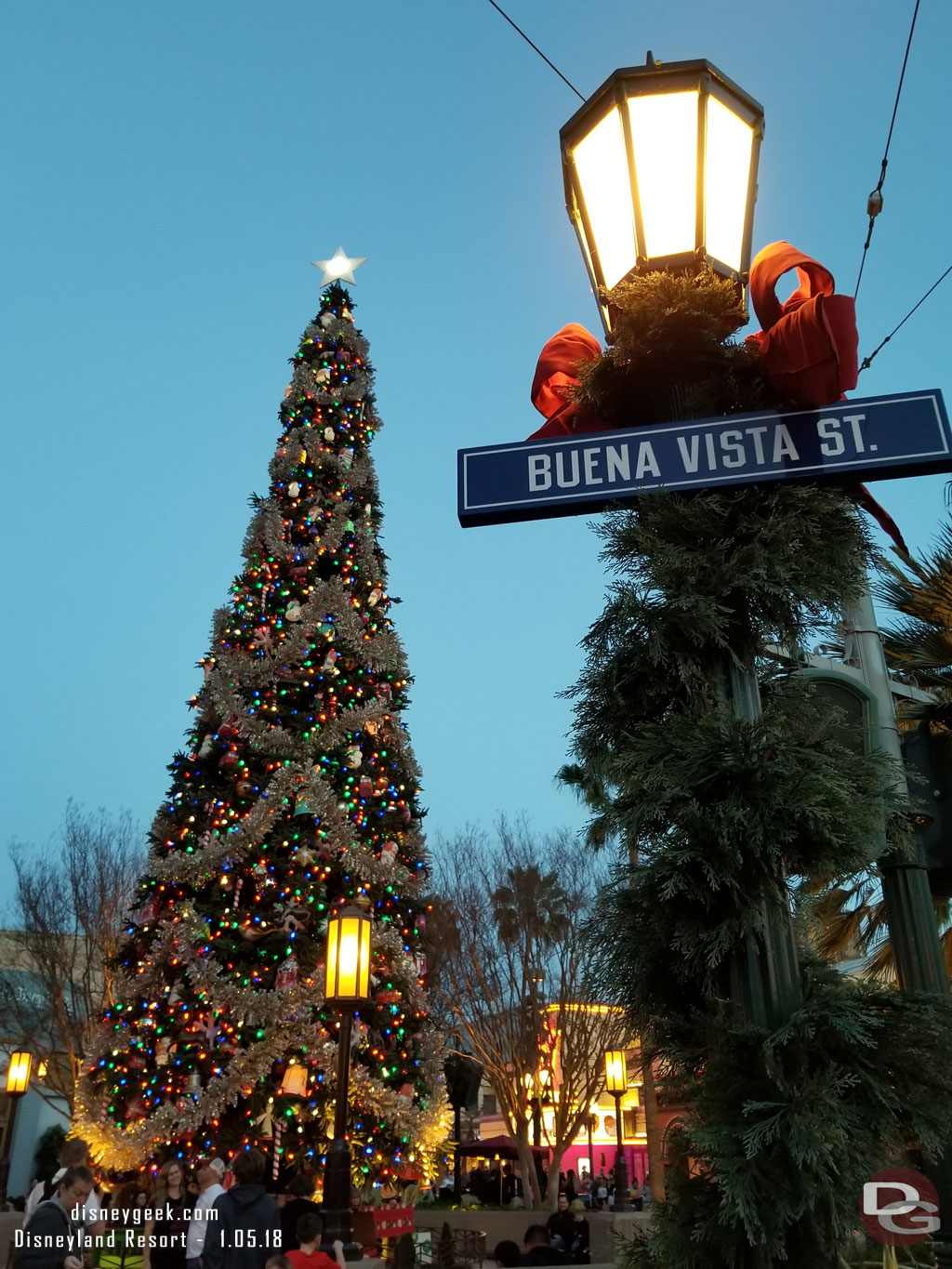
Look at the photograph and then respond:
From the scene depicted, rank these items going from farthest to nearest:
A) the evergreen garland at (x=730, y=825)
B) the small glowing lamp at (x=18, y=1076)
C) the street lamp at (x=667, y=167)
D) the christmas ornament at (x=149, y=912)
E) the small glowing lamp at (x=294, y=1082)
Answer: the small glowing lamp at (x=18, y=1076)
the christmas ornament at (x=149, y=912)
the small glowing lamp at (x=294, y=1082)
the street lamp at (x=667, y=167)
the evergreen garland at (x=730, y=825)

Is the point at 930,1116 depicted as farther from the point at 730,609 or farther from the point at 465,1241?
the point at 465,1241

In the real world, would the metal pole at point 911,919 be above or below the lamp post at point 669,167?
below

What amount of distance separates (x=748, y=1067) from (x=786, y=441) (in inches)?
60.9

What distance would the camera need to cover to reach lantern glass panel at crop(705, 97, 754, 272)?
2582 millimetres

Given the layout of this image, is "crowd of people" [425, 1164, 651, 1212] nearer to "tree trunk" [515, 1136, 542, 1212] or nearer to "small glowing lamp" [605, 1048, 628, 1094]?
"tree trunk" [515, 1136, 542, 1212]

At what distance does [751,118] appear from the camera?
104 inches

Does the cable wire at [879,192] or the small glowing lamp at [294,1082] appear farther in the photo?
the small glowing lamp at [294,1082]

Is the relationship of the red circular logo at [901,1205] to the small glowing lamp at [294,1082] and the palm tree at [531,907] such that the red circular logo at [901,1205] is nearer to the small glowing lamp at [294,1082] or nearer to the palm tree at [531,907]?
the small glowing lamp at [294,1082]

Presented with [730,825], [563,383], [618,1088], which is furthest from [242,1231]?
[618,1088]

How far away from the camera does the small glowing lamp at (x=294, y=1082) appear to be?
26.8 ft

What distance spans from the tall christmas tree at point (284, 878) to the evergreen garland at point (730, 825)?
5.77 metres

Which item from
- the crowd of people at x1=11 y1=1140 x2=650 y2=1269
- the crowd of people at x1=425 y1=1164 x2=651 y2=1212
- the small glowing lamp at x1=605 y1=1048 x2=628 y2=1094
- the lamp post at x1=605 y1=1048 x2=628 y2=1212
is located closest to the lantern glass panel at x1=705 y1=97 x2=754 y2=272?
the crowd of people at x1=11 y1=1140 x2=650 y2=1269

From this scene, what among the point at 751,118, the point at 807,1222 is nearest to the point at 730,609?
the point at 807,1222

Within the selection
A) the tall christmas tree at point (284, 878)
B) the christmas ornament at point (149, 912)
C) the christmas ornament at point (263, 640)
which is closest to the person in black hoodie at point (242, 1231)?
the tall christmas tree at point (284, 878)
